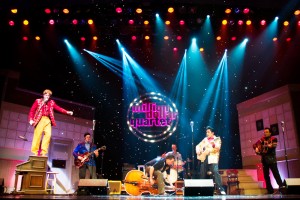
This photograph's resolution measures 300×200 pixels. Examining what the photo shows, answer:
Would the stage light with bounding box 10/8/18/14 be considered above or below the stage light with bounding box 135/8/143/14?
below

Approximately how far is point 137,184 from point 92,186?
13.8ft

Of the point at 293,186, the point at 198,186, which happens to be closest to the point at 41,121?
the point at 198,186

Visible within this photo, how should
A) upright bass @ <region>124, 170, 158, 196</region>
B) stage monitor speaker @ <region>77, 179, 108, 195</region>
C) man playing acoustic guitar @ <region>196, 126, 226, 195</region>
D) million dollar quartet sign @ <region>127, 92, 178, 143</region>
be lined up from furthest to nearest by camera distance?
million dollar quartet sign @ <region>127, 92, 178, 143</region>, upright bass @ <region>124, 170, 158, 196</region>, man playing acoustic guitar @ <region>196, 126, 226, 195</region>, stage monitor speaker @ <region>77, 179, 108, 195</region>

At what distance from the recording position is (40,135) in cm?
760

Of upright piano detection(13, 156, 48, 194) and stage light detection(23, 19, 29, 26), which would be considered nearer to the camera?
upright piano detection(13, 156, 48, 194)

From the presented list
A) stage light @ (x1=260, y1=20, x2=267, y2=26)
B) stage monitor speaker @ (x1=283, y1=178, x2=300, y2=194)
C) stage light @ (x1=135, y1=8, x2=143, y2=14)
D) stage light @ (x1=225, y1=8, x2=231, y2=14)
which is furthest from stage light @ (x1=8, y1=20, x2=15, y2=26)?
stage monitor speaker @ (x1=283, y1=178, x2=300, y2=194)

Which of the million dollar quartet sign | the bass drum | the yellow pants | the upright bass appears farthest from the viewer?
the million dollar quartet sign

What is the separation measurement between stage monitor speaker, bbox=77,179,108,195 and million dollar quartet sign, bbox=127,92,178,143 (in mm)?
7156

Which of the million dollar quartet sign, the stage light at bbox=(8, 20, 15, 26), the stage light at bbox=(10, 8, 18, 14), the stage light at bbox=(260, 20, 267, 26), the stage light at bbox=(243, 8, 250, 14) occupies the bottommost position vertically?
the million dollar quartet sign

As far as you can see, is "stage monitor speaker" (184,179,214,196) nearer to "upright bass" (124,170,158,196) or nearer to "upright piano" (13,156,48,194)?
"upright piano" (13,156,48,194)

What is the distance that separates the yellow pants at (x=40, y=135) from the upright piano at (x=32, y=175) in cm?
44

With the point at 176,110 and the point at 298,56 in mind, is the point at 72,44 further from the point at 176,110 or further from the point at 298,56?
the point at 298,56

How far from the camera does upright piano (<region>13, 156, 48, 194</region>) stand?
6.83 meters

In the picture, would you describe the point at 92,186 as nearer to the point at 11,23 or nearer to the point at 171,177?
the point at 171,177
